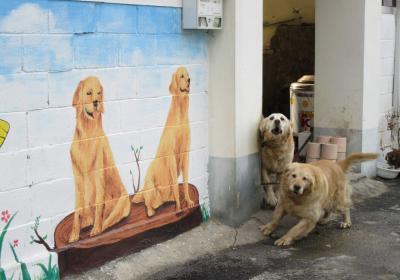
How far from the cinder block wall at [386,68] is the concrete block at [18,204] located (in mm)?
→ 6339

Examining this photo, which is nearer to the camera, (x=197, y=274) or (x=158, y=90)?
(x=197, y=274)

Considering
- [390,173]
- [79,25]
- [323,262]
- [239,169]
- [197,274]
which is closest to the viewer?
[79,25]

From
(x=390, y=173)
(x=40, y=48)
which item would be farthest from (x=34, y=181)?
(x=390, y=173)

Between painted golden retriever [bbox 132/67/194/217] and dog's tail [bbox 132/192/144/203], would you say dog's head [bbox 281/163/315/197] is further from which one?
dog's tail [bbox 132/192/144/203]

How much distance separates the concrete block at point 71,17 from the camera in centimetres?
479

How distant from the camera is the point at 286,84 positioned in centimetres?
1183

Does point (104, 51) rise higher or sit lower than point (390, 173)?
higher

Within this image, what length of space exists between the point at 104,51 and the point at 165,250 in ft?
6.20

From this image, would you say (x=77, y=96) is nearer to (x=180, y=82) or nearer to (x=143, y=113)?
(x=143, y=113)

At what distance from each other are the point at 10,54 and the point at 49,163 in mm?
866

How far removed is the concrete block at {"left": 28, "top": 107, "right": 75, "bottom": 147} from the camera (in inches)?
184

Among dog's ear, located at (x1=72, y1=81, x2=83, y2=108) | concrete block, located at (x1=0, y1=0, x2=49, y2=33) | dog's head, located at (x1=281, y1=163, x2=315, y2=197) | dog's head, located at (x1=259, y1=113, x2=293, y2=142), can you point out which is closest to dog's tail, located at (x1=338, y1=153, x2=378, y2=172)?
dog's head, located at (x1=259, y1=113, x2=293, y2=142)

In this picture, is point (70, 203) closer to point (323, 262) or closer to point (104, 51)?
point (104, 51)

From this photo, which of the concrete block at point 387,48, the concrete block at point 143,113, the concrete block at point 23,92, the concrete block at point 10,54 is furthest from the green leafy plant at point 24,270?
the concrete block at point 387,48
